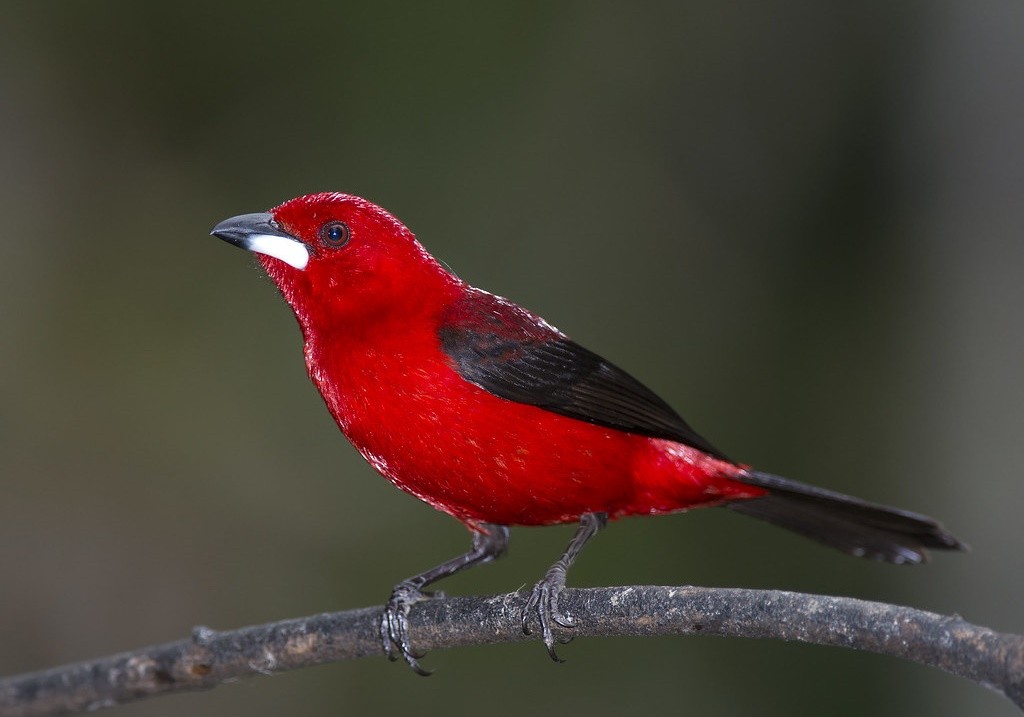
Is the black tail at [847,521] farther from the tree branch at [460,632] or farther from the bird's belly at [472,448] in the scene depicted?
the tree branch at [460,632]

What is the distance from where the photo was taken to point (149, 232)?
269 inches

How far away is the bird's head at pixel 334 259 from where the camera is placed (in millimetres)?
3865

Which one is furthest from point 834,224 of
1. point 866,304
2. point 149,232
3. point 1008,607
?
point 149,232

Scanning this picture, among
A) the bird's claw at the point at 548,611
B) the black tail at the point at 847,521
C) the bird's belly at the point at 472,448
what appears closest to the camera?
the bird's claw at the point at 548,611

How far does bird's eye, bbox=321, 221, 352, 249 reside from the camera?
3.92 m

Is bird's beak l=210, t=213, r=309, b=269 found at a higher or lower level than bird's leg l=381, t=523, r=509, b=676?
higher

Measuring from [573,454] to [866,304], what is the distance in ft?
11.6

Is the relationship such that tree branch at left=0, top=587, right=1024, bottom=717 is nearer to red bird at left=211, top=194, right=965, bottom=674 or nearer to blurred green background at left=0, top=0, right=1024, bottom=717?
red bird at left=211, top=194, right=965, bottom=674

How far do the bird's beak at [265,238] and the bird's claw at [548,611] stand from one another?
1.37 meters

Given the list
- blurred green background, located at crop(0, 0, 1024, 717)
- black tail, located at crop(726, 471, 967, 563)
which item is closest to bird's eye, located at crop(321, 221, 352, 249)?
black tail, located at crop(726, 471, 967, 563)

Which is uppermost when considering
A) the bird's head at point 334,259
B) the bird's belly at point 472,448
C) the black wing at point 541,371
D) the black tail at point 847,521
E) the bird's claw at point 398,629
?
the bird's head at point 334,259

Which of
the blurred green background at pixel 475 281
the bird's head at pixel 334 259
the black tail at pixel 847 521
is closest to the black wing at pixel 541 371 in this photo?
the bird's head at pixel 334 259

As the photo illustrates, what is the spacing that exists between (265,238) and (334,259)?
0.80 feet

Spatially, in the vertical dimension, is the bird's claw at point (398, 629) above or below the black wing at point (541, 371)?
below
